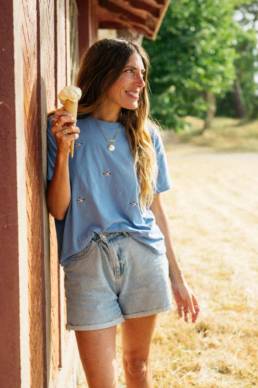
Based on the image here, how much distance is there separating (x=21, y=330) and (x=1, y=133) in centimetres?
58

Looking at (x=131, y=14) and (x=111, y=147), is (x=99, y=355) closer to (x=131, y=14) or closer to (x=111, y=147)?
(x=111, y=147)

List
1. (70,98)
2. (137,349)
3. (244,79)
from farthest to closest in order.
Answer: (244,79), (137,349), (70,98)

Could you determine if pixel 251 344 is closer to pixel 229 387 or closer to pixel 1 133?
pixel 229 387

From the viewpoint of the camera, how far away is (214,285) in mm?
6258

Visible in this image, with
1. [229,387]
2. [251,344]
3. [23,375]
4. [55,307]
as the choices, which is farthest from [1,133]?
[251,344]

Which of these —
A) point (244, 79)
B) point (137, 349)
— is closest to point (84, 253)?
point (137, 349)

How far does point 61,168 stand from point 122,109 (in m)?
0.50

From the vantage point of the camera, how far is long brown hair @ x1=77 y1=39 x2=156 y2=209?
2.46 meters

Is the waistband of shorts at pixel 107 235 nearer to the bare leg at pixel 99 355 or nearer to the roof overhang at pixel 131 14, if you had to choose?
the bare leg at pixel 99 355

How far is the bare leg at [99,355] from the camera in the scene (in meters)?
2.38

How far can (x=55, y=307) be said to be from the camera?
295 centimetres

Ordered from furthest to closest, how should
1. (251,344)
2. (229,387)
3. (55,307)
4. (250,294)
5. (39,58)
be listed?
(250,294), (251,344), (229,387), (55,307), (39,58)

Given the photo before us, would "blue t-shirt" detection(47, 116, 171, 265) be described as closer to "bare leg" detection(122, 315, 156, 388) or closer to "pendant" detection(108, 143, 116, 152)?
"pendant" detection(108, 143, 116, 152)

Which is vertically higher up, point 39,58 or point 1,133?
point 39,58
